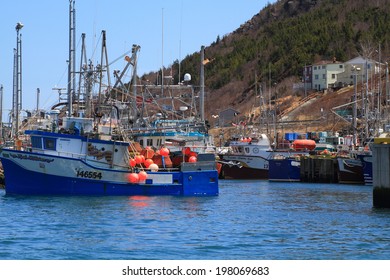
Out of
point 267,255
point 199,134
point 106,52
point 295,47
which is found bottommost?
point 267,255

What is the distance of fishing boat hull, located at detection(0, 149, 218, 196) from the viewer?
140 ft

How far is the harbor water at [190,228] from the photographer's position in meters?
25.1

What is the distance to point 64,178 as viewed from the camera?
42.8 meters

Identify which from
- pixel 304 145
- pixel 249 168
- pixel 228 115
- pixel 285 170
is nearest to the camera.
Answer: pixel 285 170

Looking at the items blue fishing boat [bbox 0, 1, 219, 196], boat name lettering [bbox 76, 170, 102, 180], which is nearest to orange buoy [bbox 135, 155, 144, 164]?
blue fishing boat [bbox 0, 1, 219, 196]

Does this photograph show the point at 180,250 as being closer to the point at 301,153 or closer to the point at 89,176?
the point at 89,176

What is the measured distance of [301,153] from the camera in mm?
71312

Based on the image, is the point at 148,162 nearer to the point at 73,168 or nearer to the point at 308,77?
the point at 73,168

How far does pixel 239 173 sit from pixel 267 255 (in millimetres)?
48779

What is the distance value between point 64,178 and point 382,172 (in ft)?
50.6

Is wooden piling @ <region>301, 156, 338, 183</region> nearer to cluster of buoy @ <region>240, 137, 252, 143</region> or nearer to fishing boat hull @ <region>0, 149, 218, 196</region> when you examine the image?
cluster of buoy @ <region>240, 137, 252, 143</region>

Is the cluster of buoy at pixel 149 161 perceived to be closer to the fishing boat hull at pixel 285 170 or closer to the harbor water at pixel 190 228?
the harbor water at pixel 190 228

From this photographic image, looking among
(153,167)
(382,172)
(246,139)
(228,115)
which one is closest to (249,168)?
(246,139)
